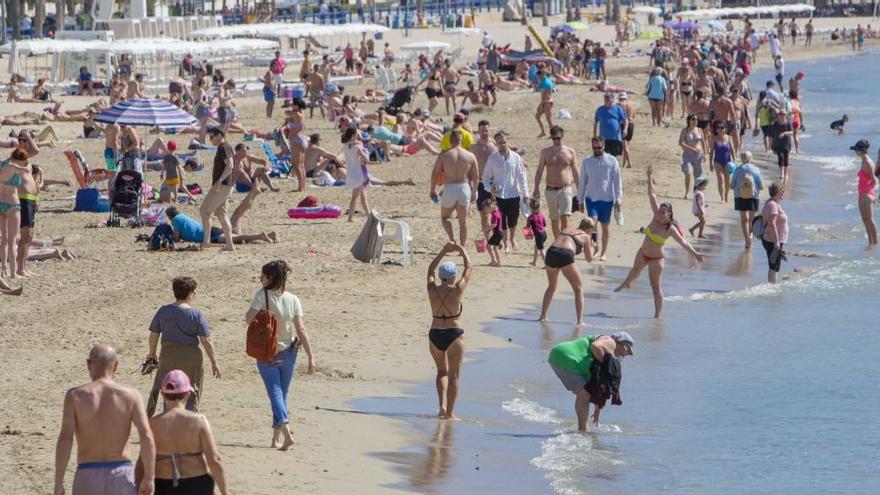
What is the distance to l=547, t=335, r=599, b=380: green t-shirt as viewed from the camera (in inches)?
403

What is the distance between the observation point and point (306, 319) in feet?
44.9

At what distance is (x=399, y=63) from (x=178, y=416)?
48.6m

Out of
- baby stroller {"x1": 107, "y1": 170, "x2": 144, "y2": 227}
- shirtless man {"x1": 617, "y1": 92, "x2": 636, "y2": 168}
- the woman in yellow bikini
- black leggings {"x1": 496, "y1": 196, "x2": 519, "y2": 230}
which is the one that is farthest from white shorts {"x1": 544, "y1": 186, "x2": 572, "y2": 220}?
shirtless man {"x1": 617, "y1": 92, "x2": 636, "y2": 168}

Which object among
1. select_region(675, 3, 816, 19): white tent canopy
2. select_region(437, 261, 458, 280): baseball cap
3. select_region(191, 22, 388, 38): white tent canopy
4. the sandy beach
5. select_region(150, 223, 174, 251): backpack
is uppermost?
select_region(675, 3, 816, 19): white tent canopy

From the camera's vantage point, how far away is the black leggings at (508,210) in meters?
16.4

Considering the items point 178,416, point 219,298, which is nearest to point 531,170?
point 219,298

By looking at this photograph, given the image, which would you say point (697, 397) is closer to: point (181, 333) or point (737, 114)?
point (181, 333)

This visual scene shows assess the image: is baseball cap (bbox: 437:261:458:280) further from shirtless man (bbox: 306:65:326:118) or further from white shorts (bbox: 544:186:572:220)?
shirtless man (bbox: 306:65:326:118)

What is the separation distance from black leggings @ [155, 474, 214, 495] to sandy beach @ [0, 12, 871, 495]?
1625 mm

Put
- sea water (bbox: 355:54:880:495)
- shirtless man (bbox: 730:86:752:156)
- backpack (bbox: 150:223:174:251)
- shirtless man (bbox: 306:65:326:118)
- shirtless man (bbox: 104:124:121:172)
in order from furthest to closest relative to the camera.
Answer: shirtless man (bbox: 306:65:326:118), shirtless man (bbox: 730:86:752:156), shirtless man (bbox: 104:124:121:172), backpack (bbox: 150:223:174:251), sea water (bbox: 355:54:880:495)

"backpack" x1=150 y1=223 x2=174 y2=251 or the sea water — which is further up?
A: "backpack" x1=150 y1=223 x2=174 y2=251

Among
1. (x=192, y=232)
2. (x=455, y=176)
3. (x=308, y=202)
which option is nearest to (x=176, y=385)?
(x=455, y=176)

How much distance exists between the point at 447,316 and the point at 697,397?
118 inches

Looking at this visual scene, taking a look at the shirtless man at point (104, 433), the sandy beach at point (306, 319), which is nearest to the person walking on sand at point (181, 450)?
the shirtless man at point (104, 433)
